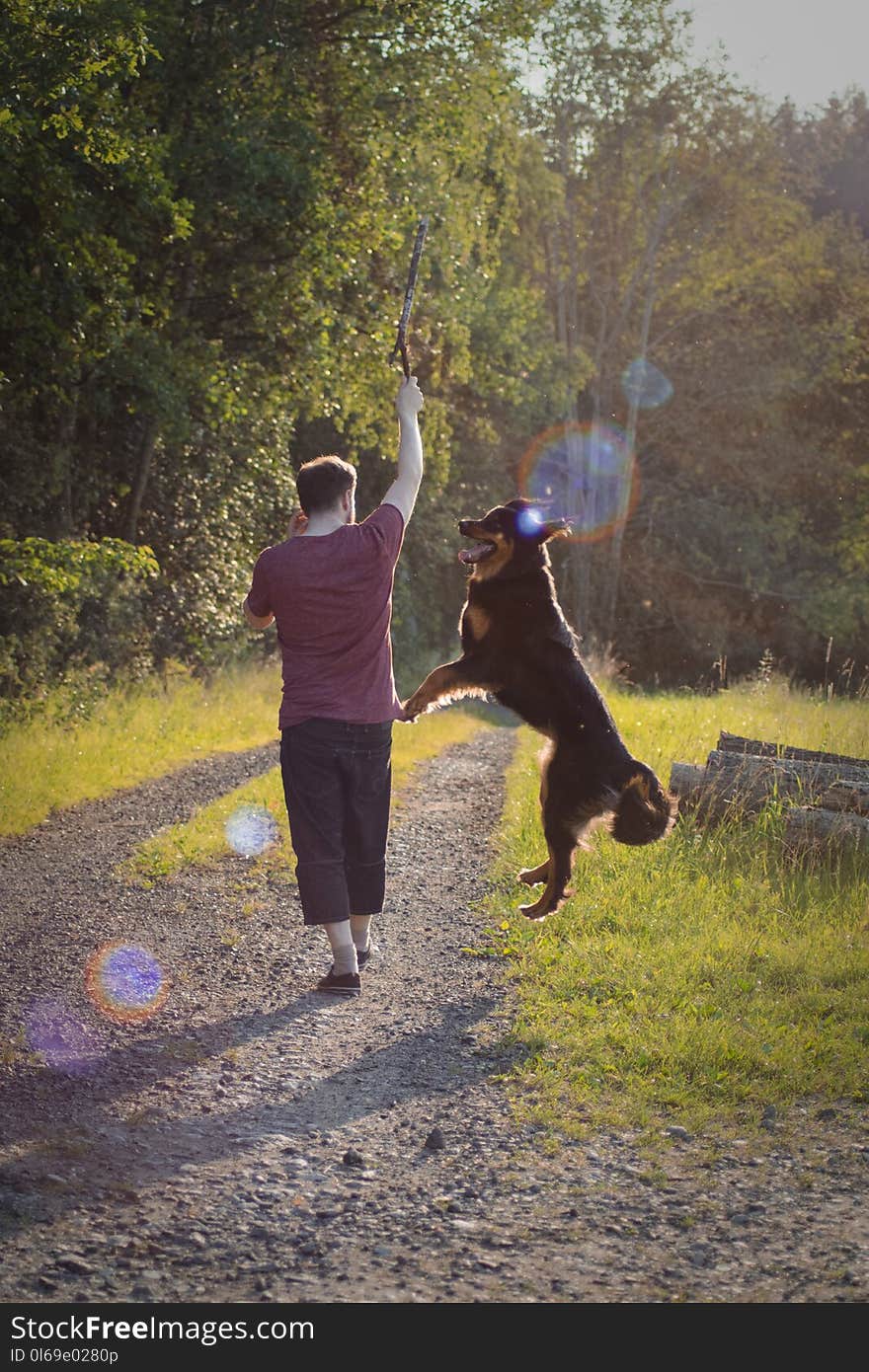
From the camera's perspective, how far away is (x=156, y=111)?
12.9m

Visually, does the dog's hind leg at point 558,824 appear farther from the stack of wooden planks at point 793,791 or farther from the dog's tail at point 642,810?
the stack of wooden planks at point 793,791

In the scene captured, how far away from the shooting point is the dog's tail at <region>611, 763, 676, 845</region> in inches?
247

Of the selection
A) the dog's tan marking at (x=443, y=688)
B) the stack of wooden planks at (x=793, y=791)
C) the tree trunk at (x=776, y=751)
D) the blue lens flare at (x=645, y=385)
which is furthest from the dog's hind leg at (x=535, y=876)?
the blue lens flare at (x=645, y=385)

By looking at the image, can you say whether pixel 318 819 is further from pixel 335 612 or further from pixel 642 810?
pixel 642 810

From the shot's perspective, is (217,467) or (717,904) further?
(217,467)

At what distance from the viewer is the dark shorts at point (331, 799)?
215 inches

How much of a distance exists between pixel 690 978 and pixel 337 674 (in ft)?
7.15

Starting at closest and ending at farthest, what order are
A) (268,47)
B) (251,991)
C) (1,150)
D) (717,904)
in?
(251,991) → (717,904) → (1,150) → (268,47)

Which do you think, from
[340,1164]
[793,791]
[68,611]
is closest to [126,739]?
[68,611]

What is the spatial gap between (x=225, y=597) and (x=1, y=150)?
8434mm

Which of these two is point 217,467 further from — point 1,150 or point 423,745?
point 1,150

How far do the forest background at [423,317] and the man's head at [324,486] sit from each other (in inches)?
201

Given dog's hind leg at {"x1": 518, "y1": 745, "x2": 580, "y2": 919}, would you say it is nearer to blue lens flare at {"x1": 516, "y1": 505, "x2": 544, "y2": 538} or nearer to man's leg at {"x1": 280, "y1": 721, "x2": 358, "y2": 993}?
blue lens flare at {"x1": 516, "y1": 505, "x2": 544, "y2": 538}
